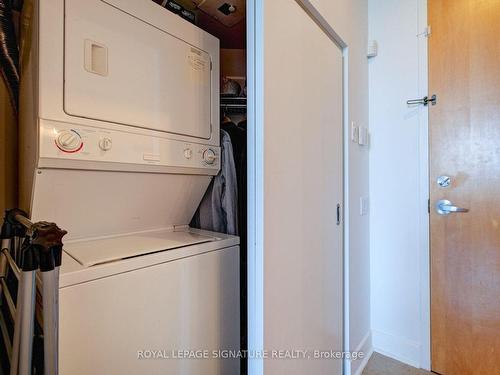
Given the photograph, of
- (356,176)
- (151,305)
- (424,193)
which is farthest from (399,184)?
(151,305)

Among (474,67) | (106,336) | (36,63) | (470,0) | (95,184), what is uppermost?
(470,0)

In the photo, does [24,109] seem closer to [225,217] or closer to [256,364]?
[225,217]

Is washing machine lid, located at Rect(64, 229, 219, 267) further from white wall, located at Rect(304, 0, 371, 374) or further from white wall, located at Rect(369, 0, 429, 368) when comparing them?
white wall, located at Rect(369, 0, 429, 368)

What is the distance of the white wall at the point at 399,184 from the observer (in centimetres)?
182

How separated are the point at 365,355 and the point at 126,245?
1830 millimetres

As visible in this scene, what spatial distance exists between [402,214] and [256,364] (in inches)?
58.9

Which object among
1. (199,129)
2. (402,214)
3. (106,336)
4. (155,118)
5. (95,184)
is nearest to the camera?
(106,336)

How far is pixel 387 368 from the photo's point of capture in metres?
1.80

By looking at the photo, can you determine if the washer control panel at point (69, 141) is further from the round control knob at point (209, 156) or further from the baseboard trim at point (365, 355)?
the baseboard trim at point (365, 355)

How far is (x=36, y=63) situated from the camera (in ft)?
2.68

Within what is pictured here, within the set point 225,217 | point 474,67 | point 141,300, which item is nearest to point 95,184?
point 141,300

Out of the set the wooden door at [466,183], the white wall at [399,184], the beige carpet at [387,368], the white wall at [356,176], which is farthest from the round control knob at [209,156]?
the beige carpet at [387,368]

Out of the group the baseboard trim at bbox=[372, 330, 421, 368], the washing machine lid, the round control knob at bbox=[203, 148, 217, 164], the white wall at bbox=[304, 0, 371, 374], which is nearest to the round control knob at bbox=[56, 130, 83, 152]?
the washing machine lid

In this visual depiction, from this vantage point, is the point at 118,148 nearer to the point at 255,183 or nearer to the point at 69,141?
the point at 69,141
